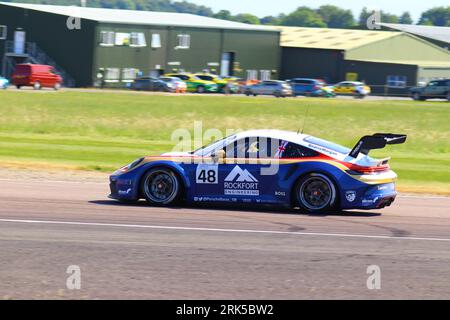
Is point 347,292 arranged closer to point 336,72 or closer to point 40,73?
point 40,73

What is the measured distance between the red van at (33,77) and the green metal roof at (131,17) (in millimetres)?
10823

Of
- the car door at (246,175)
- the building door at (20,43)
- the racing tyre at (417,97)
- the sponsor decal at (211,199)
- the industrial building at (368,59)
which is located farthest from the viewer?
the industrial building at (368,59)

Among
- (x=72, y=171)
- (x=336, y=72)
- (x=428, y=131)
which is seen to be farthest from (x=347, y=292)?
(x=336, y=72)

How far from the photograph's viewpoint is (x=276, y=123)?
37.1m

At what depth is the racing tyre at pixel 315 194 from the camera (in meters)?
13.4

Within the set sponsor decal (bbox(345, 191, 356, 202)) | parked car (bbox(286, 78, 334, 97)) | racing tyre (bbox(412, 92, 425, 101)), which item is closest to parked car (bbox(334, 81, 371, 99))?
parked car (bbox(286, 78, 334, 97))

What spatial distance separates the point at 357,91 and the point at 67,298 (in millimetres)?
56617

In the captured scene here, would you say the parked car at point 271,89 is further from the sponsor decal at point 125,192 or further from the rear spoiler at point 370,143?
the sponsor decal at point 125,192

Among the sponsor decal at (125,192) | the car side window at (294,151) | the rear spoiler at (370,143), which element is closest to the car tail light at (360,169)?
the rear spoiler at (370,143)

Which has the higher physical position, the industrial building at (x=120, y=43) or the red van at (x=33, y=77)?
the industrial building at (x=120, y=43)

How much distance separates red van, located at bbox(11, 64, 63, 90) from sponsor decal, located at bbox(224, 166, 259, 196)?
41994 millimetres

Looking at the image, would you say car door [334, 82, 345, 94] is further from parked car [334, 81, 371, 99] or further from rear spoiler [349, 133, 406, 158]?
rear spoiler [349, 133, 406, 158]

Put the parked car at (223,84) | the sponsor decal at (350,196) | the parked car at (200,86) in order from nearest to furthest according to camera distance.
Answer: the sponsor decal at (350,196) → the parked car at (200,86) → the parked car at (223,84)

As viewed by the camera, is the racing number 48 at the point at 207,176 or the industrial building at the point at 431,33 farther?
the industrial building at the point at 431,33
